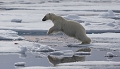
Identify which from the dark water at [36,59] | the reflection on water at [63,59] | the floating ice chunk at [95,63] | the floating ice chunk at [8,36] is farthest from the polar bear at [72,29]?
the floating ice chunk at [95,63]

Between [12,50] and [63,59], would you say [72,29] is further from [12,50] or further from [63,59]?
[63,59]

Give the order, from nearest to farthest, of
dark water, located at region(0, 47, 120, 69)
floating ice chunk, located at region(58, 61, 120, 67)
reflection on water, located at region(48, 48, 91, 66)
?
floating ice chunk, located at region(58, 61, 120, 67), dark water, located at region(0, 47, 120, 69), reflection on water, located at region(48, 48, 91, 66)

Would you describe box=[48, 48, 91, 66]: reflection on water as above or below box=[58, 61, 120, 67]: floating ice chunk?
below

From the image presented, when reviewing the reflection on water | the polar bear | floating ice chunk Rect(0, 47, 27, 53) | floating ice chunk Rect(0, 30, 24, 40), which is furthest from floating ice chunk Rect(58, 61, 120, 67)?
floating ice chunk Rect(0, 30, 24, 40)

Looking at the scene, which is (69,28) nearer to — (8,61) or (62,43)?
(62,43)

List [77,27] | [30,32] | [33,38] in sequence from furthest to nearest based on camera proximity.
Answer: [30,32]
[33,38]
[77,27]

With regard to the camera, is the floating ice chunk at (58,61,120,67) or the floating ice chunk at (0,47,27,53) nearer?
the floating ice chunk at (58,61,120,67)

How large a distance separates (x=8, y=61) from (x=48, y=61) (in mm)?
693

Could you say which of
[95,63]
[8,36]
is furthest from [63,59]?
[8,36]

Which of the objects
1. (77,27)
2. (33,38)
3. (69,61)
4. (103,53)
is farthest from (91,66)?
(33,38)

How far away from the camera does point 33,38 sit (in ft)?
32.0

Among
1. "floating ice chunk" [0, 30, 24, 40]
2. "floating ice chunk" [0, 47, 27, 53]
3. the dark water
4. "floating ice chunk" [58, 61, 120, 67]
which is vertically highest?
"floating ice chunk" [58, 61, 120, 67]

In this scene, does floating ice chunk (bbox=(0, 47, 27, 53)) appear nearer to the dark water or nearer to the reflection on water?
the dark water

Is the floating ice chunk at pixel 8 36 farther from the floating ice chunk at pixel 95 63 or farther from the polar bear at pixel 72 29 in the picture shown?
the floating ice chunk at pixel 95 63
